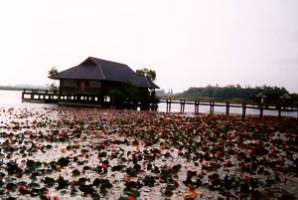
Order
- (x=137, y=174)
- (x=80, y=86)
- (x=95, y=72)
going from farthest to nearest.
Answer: (x=80, y=86)
(x=95, y=72)
(x=137, y=174)

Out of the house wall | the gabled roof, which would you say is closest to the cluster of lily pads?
the house wall

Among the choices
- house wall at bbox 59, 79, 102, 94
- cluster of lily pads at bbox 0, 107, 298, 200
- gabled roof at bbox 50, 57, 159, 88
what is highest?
gabled roof at bbox 50, 57, 159, 88

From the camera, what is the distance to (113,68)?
178ft

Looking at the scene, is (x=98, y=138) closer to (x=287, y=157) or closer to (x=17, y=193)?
(x=287, y=157)

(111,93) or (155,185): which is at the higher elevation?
(111,93)

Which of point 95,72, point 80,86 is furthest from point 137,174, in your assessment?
point 80,86

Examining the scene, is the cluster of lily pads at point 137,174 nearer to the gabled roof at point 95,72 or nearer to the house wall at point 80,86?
the house wall at point 80,86

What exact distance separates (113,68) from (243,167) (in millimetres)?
45291

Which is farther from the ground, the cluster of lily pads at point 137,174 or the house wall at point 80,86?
the house wall at point 80,86

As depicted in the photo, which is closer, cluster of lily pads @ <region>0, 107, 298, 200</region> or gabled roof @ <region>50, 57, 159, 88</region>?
cluster of lily pads @ <region>0, 107, 298, 200</region>

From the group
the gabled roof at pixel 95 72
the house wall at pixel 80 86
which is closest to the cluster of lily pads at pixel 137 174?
the house wall at pixel 80 86

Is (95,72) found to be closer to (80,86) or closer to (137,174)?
(80,86)

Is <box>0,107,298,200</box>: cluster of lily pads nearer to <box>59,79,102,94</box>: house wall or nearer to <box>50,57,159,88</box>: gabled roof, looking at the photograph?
<box>59,79,102,94</box>: house wall

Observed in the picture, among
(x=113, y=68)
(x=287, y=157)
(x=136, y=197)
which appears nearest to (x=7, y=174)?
(x=136, y=197)
